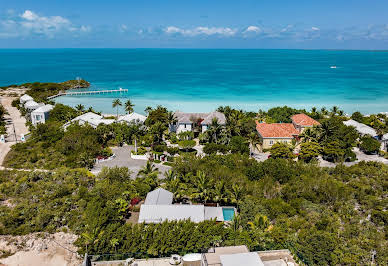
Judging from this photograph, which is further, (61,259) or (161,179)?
(161,179)

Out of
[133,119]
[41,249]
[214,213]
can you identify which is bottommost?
[41,249]

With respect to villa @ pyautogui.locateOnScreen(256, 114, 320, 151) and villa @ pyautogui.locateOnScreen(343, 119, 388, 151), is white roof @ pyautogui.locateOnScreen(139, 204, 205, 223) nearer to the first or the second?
villa @ pyautogui.locateOnScreen(256, 114, 320, 151)

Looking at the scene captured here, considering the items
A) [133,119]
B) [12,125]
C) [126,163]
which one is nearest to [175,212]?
[126,163]

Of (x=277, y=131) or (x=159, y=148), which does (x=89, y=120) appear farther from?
(x=277, y=131)

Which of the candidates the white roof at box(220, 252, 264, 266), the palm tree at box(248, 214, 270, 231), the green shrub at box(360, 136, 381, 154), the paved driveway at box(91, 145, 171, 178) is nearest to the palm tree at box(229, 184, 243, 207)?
the palm tree at box(248, 214, 270, 231)

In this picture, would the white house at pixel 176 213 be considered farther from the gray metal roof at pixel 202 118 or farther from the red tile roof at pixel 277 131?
the gray metal roof at pixel 202 118

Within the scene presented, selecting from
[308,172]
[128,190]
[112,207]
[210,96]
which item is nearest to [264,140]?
[308,172]

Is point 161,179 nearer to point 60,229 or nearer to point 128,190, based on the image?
point 128,190
